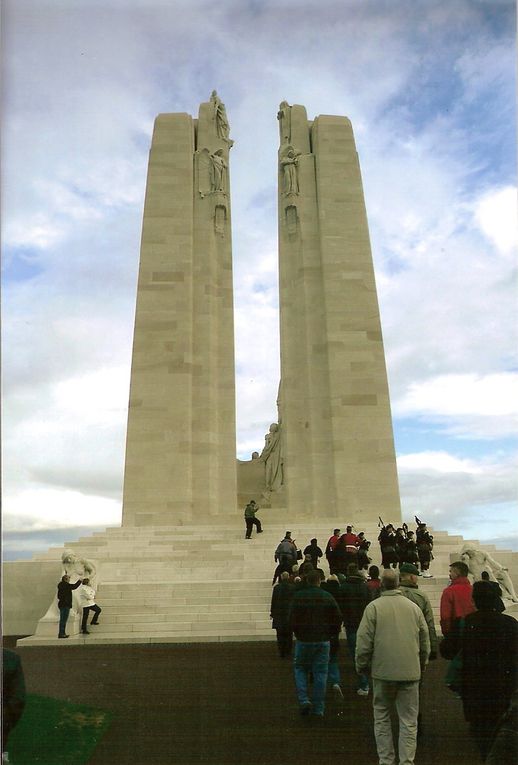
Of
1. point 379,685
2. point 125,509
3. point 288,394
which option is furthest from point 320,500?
point 379,685

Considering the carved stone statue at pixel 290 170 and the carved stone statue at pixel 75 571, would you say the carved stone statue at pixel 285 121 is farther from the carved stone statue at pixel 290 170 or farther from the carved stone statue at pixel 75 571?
the carved stone statue at pixel 75 571

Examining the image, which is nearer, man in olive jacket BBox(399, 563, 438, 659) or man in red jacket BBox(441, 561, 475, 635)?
man in olive jacket BBox(399, 563, 438, 659)

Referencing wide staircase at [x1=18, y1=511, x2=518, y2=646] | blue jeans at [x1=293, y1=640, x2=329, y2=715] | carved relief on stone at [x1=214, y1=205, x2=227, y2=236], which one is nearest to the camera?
blue jeans at [x1=293, y1=640, x2=329, y2=715]

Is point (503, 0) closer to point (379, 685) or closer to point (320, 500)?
point (379, 685)

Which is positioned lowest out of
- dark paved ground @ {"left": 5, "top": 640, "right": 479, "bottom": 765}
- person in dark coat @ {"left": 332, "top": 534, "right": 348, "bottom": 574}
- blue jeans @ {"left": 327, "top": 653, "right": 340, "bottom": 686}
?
dark paved ground @ {"left": 5, "top": 640, "right": 479, "bottom": 765}

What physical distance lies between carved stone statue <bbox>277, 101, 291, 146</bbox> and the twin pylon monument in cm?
6

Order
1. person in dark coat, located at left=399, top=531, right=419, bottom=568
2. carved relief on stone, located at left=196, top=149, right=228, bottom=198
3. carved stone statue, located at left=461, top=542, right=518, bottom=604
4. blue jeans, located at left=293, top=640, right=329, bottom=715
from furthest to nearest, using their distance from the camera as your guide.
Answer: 1. carved relief on stone, located at left=196, top=149, right=228, bottom=198
2. person in dark coat, located at left=399, top=531, right=419, bottom=568
3. carved stone statue, located at left=461, top=542, right=518, bottom=604
4. blue jeans, located at left=293, top=640, right=329, bottom=715

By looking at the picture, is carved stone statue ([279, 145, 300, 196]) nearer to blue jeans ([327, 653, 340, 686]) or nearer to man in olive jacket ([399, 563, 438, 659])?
blue jeans ([327, 653, 340, 686])

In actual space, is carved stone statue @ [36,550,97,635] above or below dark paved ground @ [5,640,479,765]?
above

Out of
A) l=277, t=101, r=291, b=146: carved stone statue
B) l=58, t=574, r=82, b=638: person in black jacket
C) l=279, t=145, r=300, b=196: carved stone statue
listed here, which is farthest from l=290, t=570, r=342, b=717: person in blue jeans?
l=277, t=101, r=291, b=146: carved stone statue

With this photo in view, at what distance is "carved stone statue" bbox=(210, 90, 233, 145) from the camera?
2444 centimetres

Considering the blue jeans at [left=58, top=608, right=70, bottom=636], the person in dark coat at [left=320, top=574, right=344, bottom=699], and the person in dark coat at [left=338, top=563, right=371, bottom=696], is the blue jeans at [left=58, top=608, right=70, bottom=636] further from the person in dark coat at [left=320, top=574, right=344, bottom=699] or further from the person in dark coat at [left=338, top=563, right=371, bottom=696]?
the person in dark coat at [left=338, top=563, right=371, bottom=696]

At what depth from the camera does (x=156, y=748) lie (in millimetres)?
4617

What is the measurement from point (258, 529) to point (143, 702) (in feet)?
34.1
